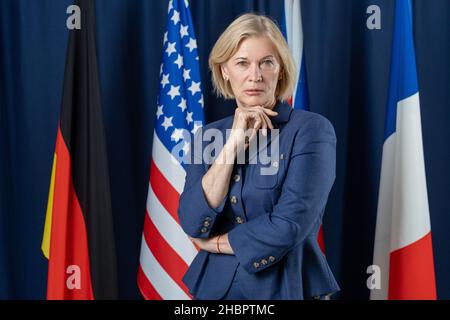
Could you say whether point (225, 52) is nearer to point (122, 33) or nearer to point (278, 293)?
point (278, 293)

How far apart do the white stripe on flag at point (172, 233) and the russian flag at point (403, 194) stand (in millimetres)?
1040

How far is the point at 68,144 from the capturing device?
307 centimetres

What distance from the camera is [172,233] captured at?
124 inches

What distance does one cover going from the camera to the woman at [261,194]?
1.77 meters

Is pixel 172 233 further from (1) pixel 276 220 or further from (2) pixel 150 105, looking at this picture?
(1) pixel 276 220

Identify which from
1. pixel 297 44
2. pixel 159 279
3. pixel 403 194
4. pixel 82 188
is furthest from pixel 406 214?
pixel 82 188

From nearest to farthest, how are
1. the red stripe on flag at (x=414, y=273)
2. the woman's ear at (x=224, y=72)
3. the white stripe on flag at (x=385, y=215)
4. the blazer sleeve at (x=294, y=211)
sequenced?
the blazer sleeve at (x=294, y=211)
the woman's ear at (x=224, y=72)
the red stripe on flag at (x=414, y=273)
the white stripe on flag at (x=385, y=215)

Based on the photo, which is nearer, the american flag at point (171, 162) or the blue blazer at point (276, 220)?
the blue blazer at point (276, 220)

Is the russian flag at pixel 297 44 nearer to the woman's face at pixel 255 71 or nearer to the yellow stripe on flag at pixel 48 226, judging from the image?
the woman's face at pixel 255 71

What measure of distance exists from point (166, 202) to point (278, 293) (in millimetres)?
1478

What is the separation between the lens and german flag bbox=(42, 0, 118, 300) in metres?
3.06

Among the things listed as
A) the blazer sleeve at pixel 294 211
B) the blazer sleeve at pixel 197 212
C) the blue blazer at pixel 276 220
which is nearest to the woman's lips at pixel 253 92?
the blue blazer at pixel 276 220

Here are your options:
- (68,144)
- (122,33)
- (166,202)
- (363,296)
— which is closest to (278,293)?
(166,202)

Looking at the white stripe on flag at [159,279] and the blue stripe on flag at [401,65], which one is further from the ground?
the blue stripe on flag at [401,65]
